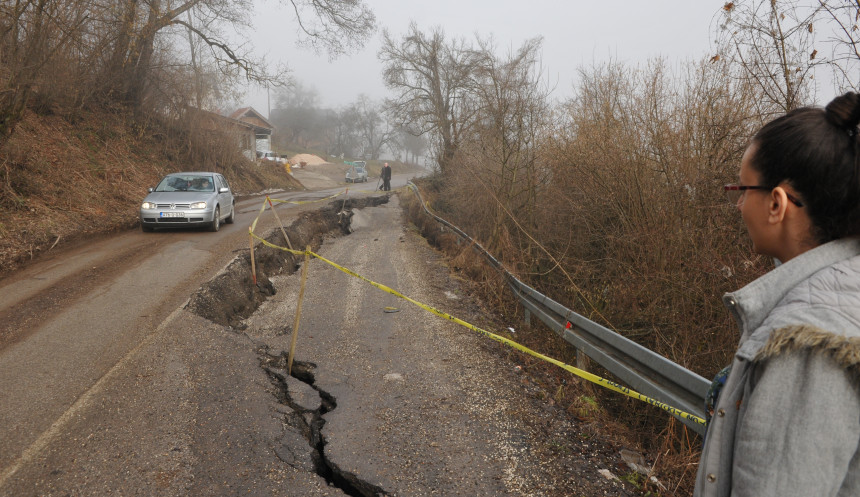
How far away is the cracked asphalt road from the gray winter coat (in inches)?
91.4

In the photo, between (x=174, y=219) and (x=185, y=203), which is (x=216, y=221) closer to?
(x=185, y=203)

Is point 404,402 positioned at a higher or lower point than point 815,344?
lower

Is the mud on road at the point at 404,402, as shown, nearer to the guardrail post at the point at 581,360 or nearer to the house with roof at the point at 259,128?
the guardrail post at the point at 581,360

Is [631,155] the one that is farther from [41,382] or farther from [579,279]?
[41,382]

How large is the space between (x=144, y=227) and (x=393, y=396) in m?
Result: 10.8

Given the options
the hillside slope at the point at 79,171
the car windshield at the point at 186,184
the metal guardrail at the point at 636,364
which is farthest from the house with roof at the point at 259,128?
the metal guardrail at the point at 636,364

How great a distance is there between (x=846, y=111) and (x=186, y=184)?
14.8 m

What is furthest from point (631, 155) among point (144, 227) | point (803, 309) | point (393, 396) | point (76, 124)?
point (76, 124)

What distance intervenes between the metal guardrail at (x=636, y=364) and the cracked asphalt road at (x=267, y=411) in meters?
0.60

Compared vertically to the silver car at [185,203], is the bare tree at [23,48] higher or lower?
higher

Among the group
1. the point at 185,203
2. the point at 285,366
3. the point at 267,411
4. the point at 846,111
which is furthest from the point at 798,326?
the point at 185,203

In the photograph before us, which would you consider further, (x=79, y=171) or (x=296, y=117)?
(x=296, y=117)

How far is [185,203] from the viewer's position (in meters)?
12.5

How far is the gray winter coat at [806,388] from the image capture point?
3.17 ft
